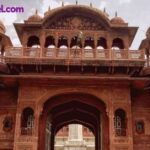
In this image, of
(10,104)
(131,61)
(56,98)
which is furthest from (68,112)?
(131,61)

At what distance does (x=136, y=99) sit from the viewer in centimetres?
1538

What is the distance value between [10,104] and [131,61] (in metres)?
5.74

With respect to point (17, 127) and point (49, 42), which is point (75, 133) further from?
point (17, 127)

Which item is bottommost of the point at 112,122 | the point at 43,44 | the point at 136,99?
the point at 112,122

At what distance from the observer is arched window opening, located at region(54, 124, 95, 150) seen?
1304 inches

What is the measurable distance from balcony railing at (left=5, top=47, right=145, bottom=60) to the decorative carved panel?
1.88 m

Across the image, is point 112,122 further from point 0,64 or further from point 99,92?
point 0,64

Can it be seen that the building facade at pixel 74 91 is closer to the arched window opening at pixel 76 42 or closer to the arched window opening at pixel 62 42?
the arched window opening at pixel 76 42

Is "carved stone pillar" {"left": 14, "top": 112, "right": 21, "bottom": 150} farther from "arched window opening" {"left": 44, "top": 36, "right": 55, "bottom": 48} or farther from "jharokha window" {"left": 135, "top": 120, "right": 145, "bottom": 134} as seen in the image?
"jharokha window" {"left": 135, "top": 120, "right": 145, "bottom": 134}

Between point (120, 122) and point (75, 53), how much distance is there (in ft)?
12.1

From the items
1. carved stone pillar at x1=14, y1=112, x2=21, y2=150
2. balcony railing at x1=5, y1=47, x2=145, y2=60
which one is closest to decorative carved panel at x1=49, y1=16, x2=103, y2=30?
balcony railing at x1=5, y1=47, x2=145, y2=60

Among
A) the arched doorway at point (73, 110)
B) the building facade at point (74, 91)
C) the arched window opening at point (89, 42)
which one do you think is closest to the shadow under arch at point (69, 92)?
the building facade at point (74, 91)

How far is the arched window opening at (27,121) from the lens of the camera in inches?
563

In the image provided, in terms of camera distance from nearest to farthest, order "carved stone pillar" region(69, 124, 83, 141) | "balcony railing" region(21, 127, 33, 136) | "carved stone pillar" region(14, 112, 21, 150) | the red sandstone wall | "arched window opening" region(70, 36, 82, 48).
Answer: "carved stone pillar" region(14, 112, 21, 150), "balcony railing" region(21, 127, 33, 136), the red sandstone wall, "arched window opening" region(70, 36, 82, 48), "carved stone pillar" region(69, 124, 83, 141)
